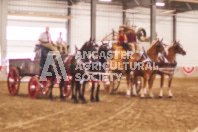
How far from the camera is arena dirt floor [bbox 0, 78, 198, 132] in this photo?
673 cm

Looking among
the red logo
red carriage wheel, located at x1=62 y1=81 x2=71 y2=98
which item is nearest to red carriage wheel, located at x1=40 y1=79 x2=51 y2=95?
red carriage wheel, located at x1=62 y1=81 x2=71 y2=98

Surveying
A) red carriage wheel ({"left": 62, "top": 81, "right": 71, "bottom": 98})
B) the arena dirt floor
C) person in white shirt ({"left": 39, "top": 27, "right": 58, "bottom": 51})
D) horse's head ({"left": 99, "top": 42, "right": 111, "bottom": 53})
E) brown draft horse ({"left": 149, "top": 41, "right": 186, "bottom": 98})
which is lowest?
the arena dirt floor

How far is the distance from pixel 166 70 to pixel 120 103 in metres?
2.38

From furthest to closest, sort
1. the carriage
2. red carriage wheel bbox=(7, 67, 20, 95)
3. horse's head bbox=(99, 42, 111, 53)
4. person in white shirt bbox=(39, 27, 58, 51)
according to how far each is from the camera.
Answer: red carriage wheel bbox=(7, 67, 20, 95) → the carriage → person in white shirt bbox=(39, 27, 58, 51) → horse's head bbox=(99, 42, 111, 53)

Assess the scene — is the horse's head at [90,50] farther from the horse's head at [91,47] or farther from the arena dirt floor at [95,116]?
the arena dirt floor at [95,116]

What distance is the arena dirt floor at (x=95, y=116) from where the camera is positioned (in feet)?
22.1

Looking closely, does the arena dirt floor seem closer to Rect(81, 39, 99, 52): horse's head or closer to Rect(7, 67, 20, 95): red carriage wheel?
Rect(7, 67, 20, 95): red carriage wheel

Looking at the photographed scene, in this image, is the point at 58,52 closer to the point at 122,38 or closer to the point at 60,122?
the point at 122,38

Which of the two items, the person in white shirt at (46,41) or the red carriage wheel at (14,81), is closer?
the person in white shirt at (46,41)

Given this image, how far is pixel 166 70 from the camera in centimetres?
1219

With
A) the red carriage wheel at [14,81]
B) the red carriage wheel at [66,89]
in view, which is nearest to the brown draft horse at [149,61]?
the red carriage wheel at [66,89]

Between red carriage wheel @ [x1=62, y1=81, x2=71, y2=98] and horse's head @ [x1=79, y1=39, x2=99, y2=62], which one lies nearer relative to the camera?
horse's head @ [x1=79, y1=39, x2=99, y2=62]

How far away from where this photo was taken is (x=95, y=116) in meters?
8.11

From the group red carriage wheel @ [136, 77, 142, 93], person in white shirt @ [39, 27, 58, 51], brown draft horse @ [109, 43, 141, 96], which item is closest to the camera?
person in white shirt @ [39, 27, 58, 51]
